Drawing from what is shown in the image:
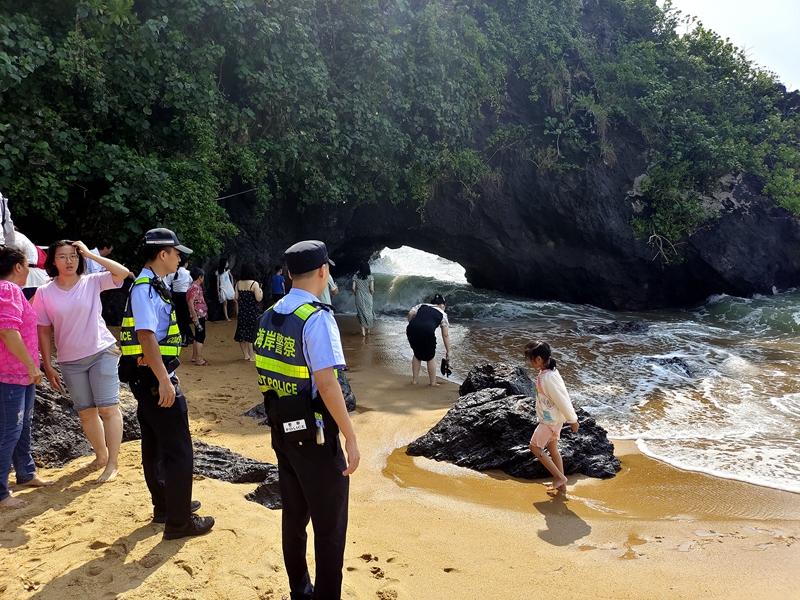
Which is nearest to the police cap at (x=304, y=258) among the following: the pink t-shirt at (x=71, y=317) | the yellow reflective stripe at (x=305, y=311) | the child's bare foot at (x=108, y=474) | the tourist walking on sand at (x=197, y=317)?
the yellow reflective stripe at (x=305, y=311)

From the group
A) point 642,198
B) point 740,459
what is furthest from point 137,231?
point 642,198

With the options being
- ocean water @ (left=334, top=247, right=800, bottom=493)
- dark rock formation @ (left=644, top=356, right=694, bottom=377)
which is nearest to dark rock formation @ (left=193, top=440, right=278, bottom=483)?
ocean water @ (left=334, top=247, right=800, bottom=493)

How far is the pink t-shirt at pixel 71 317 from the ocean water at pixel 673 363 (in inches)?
189

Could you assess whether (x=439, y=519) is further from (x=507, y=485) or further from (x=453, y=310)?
(x=453, y=310)

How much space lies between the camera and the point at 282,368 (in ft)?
8.29

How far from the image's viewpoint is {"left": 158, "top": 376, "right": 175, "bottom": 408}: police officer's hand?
3.13 metres

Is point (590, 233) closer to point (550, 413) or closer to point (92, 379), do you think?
point (550, 413)

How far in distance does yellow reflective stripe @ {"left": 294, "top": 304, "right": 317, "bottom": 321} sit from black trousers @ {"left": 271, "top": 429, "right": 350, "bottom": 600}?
1.66 ft

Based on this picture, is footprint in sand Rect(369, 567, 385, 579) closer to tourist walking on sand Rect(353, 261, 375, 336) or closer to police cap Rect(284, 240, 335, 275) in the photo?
police cap Rect(284, 240, 335, 275)

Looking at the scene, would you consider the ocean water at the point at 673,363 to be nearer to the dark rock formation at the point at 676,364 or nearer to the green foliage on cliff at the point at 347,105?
the dark rock formation at the point at 676,364

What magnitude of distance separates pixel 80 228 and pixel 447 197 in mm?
8542

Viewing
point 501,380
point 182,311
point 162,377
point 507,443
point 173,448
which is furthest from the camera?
point 182,311

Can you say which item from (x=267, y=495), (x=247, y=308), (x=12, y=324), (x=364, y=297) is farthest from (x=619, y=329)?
(x=12, y=324)

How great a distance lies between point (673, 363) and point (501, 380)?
4066 millimetres
